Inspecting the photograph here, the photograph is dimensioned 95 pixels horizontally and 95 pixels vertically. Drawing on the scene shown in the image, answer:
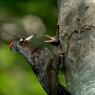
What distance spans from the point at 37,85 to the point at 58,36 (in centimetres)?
124

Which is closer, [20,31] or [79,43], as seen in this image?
[79,43]

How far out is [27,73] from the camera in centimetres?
471

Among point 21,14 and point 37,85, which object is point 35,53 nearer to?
point 37,85

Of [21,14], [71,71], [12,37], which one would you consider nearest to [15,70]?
[12,37]

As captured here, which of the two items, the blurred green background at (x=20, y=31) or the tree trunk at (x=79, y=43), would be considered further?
the blurred green background at (x=20, y=31)

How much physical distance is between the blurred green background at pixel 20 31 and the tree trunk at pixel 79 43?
660 mm

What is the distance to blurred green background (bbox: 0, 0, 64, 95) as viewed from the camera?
400 centimetres

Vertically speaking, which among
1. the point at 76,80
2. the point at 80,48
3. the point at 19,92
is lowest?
the point at 19,92

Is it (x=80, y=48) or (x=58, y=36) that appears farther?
(x=58, y=36)

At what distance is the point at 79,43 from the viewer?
2869 millimetres

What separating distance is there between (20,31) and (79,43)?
101 cm

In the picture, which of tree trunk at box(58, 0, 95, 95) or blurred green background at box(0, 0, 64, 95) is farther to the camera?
blurred green background at box(0, 0, 64, 95)

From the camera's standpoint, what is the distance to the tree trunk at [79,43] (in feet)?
9.04

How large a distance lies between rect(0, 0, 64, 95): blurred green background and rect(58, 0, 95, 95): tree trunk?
66 cm
